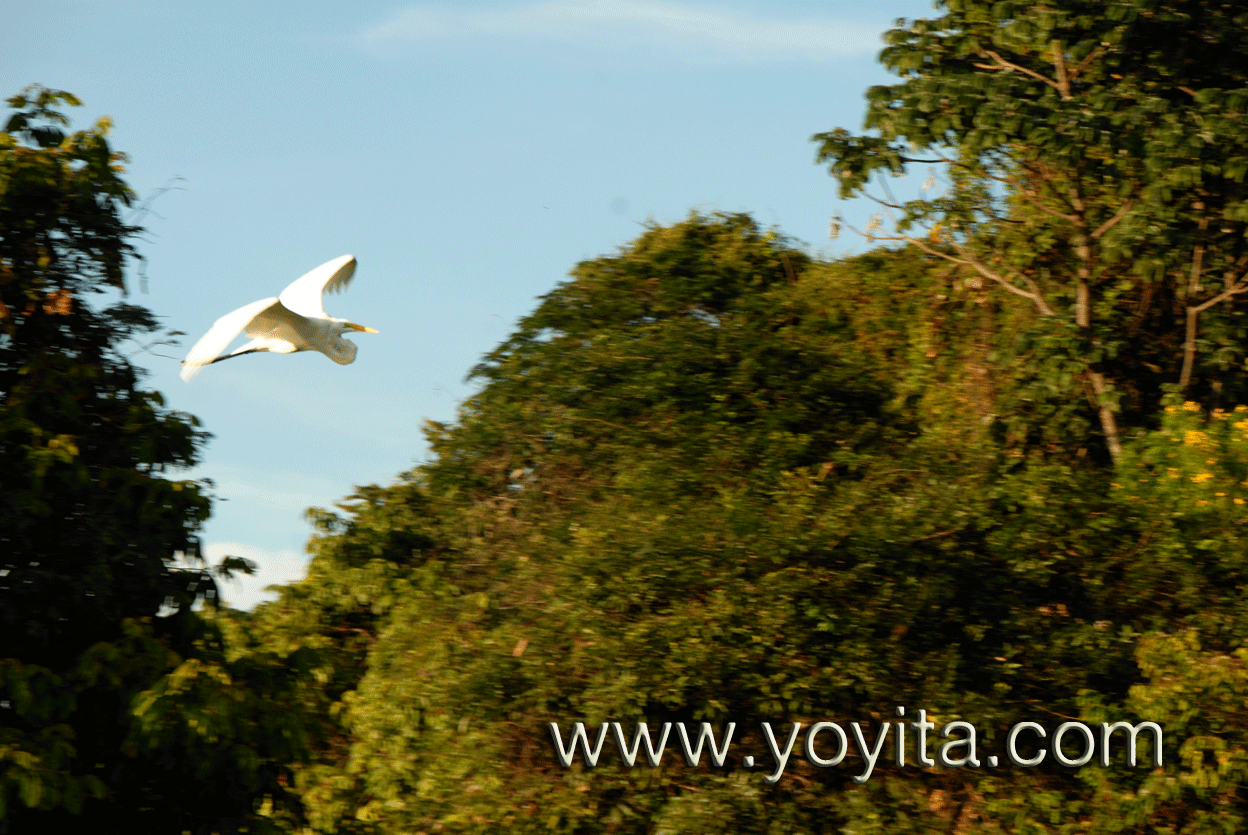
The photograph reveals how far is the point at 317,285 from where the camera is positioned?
34.5 feet

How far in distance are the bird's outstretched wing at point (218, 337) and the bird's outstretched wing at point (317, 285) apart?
67.2 inches

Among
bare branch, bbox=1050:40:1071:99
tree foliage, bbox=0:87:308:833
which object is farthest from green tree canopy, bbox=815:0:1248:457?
tree foliage, bbox=0:87:308:833

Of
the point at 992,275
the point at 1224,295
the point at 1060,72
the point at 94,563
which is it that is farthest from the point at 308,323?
the point at 1224,295

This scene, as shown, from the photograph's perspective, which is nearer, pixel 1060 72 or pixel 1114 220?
pixel 1114 220

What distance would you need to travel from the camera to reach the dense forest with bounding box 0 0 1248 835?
22.6ft

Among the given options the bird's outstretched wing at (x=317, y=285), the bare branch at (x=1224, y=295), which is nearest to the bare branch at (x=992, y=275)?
the bare branch at (x=1224, y=295)

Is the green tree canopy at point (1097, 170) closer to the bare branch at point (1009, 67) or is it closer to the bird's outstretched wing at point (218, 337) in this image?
the bare branch at point (1009, 67)

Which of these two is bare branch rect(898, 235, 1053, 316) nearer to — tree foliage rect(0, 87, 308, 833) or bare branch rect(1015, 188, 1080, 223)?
bare branch rect(1015, 188, 1080, 223)

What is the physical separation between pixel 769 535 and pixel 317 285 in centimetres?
431

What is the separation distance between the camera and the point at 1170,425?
946 cm

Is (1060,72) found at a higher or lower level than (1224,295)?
higher

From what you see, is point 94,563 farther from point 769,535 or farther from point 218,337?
point 769,535

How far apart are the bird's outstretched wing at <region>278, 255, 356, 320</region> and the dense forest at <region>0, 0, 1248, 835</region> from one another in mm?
1917

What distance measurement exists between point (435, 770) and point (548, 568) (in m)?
1.71
